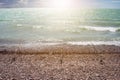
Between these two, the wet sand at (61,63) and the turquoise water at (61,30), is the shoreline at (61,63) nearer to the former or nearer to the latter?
the wet sand at (61,63)

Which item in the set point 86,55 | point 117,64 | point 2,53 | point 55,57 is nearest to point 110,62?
point 117,64

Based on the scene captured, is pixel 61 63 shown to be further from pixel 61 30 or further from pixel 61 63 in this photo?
pixel 61 30

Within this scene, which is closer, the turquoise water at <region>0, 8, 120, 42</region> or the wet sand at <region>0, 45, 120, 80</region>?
the wet sand at <region>0, 45, 120, 80</region>

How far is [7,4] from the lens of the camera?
15525 cm

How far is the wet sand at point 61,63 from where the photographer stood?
13633 millimetres

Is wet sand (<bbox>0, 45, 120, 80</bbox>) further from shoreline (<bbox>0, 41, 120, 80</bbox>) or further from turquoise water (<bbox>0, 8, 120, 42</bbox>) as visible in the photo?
turquoise water (<bbox>0, 8, 120, 42</bbox>)

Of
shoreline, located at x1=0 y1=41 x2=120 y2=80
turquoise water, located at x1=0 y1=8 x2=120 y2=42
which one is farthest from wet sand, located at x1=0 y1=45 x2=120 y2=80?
turquoise water, located at x1=0 y1=8 x2=120 y2=42

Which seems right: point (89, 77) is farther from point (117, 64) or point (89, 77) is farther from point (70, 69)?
point (117, 64)

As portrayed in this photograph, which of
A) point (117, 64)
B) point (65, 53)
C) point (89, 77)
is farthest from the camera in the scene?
point (65, 53)

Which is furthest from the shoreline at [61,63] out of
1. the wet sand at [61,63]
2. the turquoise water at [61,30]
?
the turquoise water at [61,30]

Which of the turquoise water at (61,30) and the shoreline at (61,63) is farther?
the turquoise water at (61,30)

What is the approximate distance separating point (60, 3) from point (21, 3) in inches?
900

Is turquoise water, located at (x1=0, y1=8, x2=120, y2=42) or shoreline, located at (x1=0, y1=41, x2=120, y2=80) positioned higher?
shoreline, located at (x1=0, y1=41, x2=120, y2=80)

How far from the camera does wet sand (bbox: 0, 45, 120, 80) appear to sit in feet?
44.7
